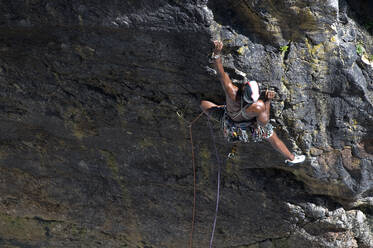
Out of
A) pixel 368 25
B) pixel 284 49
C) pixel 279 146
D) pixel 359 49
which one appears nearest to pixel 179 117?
pixel 279 146

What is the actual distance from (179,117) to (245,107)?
1262 mm

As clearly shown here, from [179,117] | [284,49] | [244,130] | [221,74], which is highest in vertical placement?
[284,49]

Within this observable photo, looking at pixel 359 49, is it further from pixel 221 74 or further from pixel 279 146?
pixel 221 74

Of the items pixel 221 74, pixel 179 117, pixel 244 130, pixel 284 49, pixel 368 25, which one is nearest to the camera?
pixel 221 74

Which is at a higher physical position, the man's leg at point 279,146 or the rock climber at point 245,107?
the rock climber at point 245,107

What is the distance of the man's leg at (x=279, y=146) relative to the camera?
570 cm

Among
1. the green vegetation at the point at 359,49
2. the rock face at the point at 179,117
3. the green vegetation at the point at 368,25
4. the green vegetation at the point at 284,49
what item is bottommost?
the rock face at the point at 179,117

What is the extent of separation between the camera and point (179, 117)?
6098 mm

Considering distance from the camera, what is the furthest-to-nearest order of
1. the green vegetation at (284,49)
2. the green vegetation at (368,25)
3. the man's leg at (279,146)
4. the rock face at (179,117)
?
the green vegetation at (368,25), the man's leg at (279,146), the green vegetation at (284,49), the rock face at (179,117)

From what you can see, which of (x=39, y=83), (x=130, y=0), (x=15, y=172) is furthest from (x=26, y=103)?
(x=130, y=0)

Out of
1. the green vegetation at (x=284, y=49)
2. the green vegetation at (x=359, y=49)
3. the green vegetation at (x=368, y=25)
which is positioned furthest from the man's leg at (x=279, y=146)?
the green vegetation at (x=368, y=25)

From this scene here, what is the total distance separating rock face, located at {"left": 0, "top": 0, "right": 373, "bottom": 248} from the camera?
5.27 meters

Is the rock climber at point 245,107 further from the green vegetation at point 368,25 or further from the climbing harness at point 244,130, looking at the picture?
the green vegetation at point 368,25

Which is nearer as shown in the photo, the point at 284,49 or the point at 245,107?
the point at 245,107
